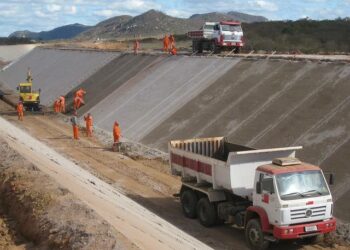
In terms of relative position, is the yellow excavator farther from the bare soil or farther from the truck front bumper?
the truck front bumper

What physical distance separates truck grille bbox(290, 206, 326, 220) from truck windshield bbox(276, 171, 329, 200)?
305 millimetres

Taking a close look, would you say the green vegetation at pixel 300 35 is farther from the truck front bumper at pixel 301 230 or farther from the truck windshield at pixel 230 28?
the truck front bumper at pixel 301 230

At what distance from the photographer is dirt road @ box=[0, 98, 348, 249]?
14165 millimetres

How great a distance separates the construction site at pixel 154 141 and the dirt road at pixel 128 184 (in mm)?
47

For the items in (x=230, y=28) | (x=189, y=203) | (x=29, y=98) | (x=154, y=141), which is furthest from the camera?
(x=29, y=98)

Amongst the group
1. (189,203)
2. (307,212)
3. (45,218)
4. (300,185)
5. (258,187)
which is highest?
(300,185)

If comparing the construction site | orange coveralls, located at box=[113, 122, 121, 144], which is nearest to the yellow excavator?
the construction site

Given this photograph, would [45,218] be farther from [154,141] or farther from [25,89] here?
[25,89]

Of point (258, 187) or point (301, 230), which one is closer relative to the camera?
point (301, 230)

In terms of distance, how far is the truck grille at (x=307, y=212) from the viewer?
41.0ft

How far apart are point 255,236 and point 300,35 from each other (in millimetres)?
58381

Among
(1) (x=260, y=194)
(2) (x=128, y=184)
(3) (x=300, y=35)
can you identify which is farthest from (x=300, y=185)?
(3) (x=300, y=35)

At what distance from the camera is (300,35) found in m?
68.1

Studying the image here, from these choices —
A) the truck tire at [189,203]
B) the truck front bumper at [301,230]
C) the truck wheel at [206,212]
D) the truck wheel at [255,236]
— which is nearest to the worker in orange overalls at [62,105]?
Result: the truck tire at [189,203]
